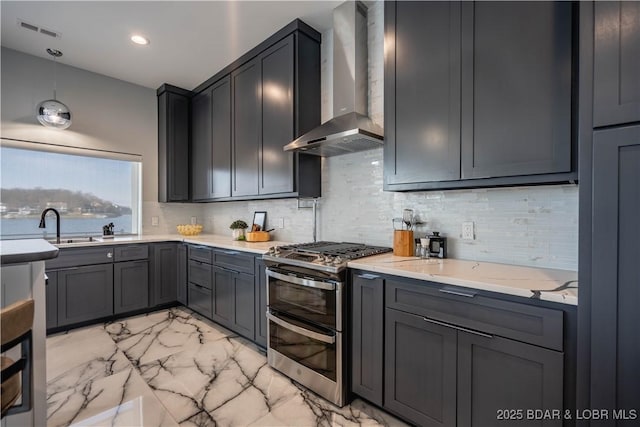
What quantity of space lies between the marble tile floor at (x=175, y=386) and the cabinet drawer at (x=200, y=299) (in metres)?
0.28

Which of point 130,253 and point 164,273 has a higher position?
point 130,253

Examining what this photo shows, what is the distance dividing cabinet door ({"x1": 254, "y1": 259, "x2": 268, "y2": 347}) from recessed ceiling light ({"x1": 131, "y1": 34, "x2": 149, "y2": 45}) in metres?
2.38

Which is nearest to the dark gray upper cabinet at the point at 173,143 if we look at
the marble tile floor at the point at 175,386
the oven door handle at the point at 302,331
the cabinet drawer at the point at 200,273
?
the cabinet drawer at the point at 200,273

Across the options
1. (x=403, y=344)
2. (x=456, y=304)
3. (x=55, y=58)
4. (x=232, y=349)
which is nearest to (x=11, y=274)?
(x=232, y=349)

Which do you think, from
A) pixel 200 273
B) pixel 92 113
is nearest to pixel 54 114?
pixel 92 113

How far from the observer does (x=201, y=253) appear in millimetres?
3236

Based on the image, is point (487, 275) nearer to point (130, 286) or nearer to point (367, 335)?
point (367, 335)

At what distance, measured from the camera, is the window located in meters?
3.12

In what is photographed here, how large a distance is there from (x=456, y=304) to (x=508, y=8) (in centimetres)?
150

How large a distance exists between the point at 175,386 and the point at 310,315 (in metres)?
1.06

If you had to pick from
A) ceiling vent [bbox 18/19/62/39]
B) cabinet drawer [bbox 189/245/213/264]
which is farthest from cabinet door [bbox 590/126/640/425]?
ceiling vent [bbox 18/19/62/39]

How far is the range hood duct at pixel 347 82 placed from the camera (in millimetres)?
2244

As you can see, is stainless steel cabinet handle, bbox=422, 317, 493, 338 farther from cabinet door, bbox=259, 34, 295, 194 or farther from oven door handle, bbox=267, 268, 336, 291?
cabinet door, bbox=259, 34, 295, 194

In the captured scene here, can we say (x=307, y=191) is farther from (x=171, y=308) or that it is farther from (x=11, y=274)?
(x=171, y=308)
